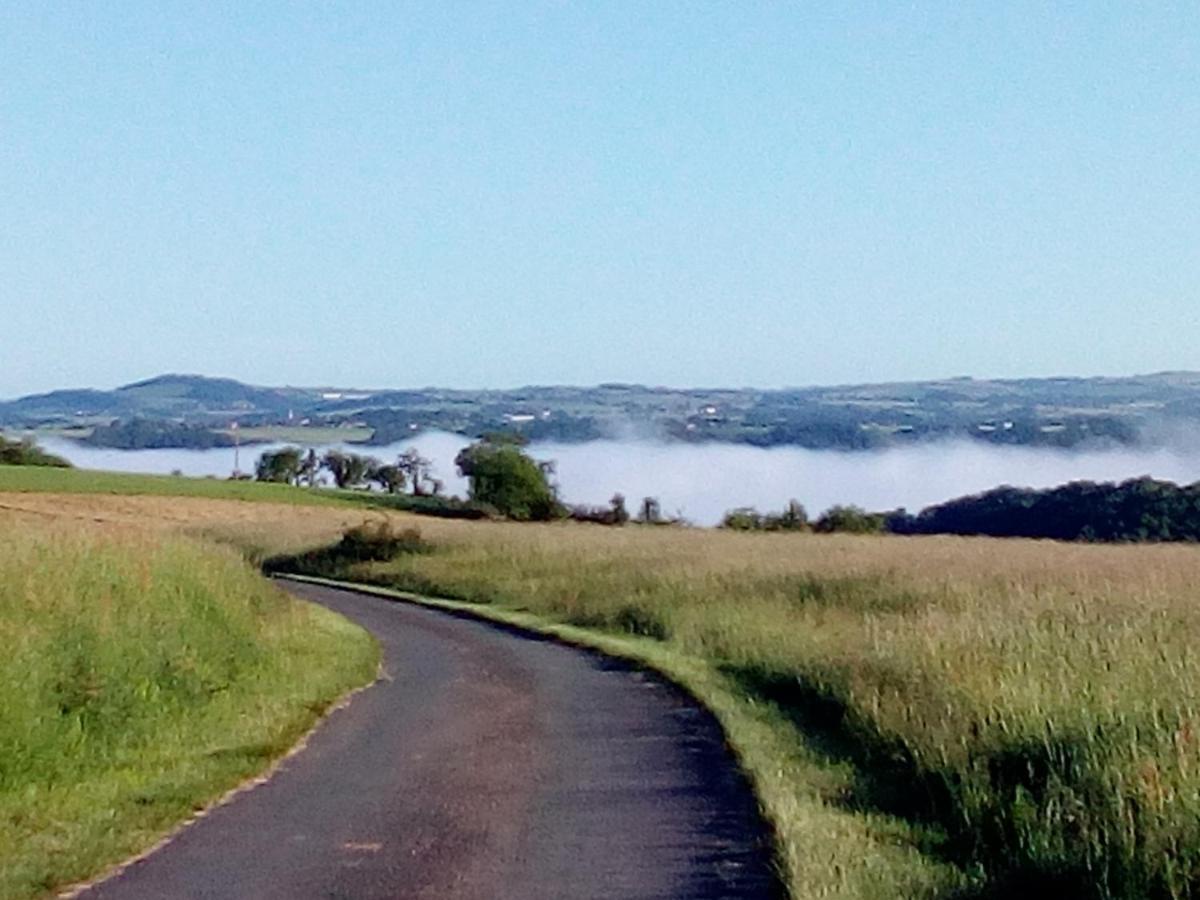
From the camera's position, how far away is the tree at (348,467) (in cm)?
12688

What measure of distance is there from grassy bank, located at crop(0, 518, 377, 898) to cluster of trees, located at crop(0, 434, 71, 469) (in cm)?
9528

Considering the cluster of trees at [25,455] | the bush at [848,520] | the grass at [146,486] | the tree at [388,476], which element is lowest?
the bush at [848,520]

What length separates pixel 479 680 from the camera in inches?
901

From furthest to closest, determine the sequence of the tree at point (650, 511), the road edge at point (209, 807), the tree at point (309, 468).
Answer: the tree at point (309, 468) → the tree at point (650, 511) → the road edge at point (209, 807)

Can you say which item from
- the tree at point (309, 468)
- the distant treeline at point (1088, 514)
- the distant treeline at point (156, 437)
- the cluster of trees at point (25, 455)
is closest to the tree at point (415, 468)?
the tree at point (309, 468)

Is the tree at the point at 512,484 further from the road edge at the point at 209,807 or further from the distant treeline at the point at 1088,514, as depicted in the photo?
the road edge at the point at 209,807

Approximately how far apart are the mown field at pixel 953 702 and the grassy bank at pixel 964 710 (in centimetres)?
3

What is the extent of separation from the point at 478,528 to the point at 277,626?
3361 centimetres

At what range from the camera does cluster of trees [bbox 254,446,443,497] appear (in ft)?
402

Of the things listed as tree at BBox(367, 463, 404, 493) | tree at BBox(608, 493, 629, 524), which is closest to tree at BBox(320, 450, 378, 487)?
tree at BBox(367, 463, 404, 493)

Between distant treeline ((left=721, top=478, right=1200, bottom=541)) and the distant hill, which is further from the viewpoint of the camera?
the distant hill

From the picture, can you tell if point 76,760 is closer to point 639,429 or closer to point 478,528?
point 478,528

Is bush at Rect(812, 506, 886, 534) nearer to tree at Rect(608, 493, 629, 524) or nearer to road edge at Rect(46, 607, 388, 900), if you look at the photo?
tree at Rect(608, 493, 629, 524)

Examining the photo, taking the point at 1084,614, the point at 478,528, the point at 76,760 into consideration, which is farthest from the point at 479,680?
the point at 478,528
